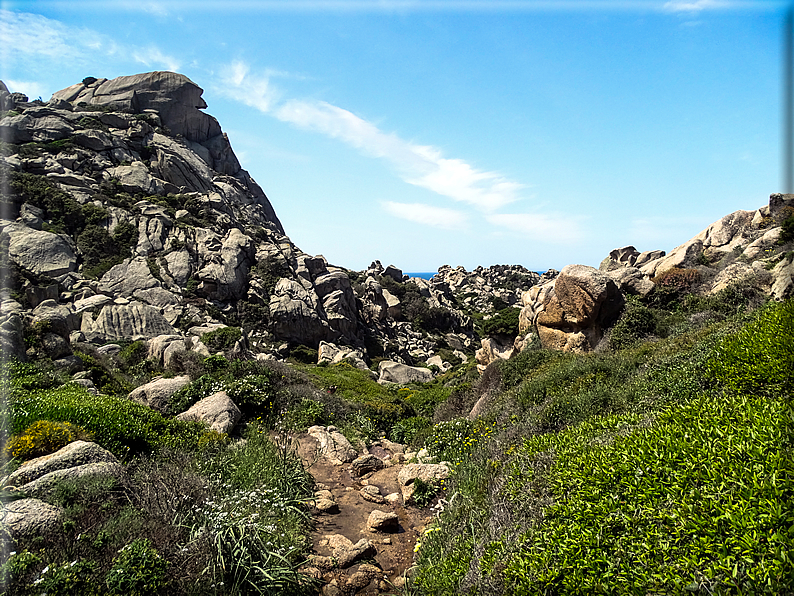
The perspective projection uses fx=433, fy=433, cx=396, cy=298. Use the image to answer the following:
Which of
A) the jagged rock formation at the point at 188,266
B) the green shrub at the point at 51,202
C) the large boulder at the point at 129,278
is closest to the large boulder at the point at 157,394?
the jagged rock formation at the point at 188,266

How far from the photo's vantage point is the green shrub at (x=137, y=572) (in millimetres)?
4262

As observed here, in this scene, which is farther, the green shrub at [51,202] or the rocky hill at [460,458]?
the green shrub at [51,202]

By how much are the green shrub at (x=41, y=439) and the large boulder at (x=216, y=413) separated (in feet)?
11.5

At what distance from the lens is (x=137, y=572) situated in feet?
14.5

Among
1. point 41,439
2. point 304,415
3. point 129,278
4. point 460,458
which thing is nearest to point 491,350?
point 304,415

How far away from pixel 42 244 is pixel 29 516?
1622 inches

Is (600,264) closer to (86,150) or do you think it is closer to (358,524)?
(358,524)

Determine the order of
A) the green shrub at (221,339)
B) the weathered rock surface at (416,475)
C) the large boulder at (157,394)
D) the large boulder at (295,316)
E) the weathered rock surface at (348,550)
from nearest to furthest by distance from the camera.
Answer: the weathered rock surface at (348,550) → the weathered rock surface at (416,475) → the large boulder at (157,394) → the green shrub at (221,339) → the large boulder at (295,316)

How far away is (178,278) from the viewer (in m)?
41.5

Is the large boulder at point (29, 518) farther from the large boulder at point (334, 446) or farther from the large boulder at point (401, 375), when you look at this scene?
the large boulder at point (401, 375)

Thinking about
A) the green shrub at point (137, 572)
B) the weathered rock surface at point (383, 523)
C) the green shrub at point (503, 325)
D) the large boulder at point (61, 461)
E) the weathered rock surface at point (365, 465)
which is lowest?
the weathered rock surface at point (365, 465)

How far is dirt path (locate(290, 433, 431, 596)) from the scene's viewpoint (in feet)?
18.6

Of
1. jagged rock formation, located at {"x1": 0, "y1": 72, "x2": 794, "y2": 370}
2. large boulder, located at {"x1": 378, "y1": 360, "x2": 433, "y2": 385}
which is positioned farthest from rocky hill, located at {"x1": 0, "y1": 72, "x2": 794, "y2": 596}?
large boulder, located at {"x1": 378, "y1": 360, "x2": 433, "y2": 385}

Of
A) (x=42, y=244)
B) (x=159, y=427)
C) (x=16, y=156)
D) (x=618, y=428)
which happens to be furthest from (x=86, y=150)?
(x=618, y=428)
